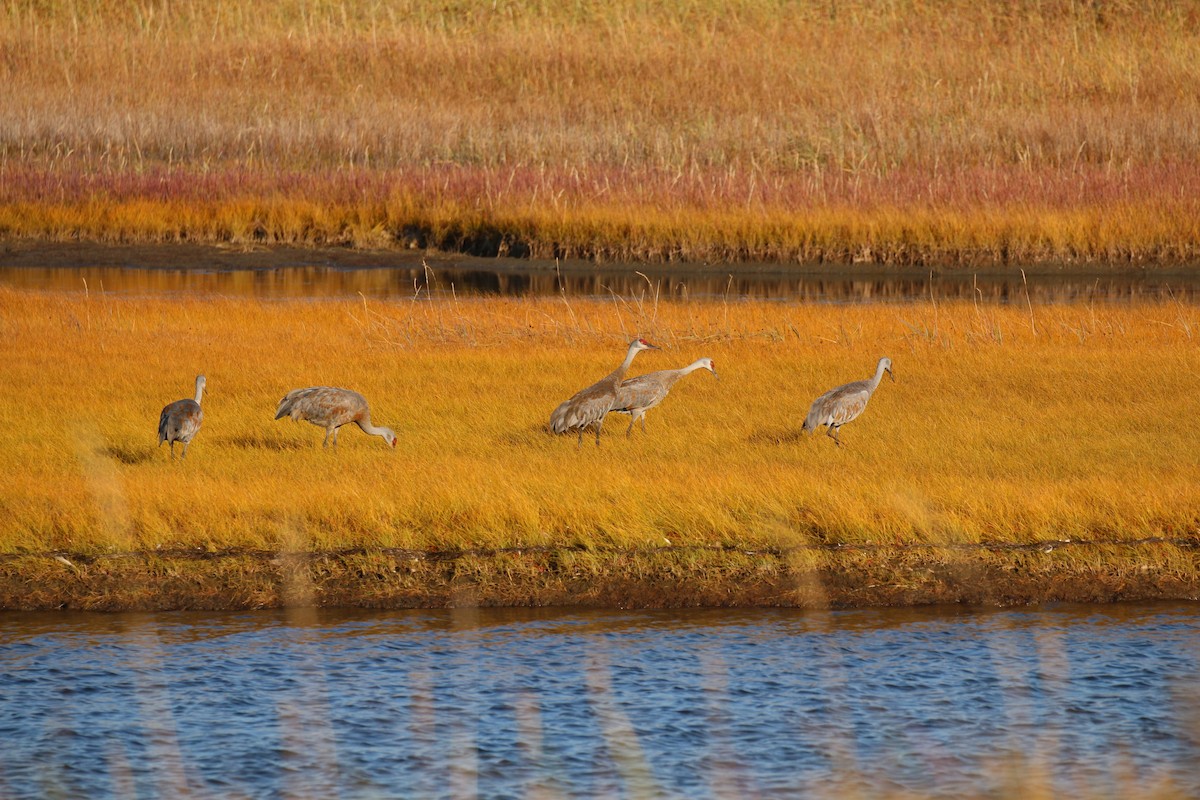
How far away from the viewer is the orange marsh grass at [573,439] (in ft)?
40.6

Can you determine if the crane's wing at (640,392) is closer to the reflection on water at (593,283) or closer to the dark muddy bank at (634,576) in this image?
the dark muddy bank at (634,576)

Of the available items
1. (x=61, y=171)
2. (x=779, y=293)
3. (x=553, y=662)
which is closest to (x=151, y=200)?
(x=61, y=171)

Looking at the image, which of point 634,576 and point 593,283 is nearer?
point 634,576

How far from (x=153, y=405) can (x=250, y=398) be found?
1.06 metres

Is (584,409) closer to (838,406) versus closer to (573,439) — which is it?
(573,439)

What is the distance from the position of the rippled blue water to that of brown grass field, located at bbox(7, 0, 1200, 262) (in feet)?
78.2

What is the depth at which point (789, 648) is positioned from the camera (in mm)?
11070

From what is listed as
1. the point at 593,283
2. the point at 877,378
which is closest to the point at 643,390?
the point at 877,378

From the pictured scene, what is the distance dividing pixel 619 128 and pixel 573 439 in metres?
29.3

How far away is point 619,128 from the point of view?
145ft

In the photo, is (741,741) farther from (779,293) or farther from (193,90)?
(193,90)

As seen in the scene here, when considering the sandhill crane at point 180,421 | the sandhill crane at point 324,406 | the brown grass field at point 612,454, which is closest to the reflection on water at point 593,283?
the brown grass field at point 612,454

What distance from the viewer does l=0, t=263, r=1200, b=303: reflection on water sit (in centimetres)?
3022

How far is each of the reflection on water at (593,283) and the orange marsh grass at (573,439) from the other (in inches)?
159
